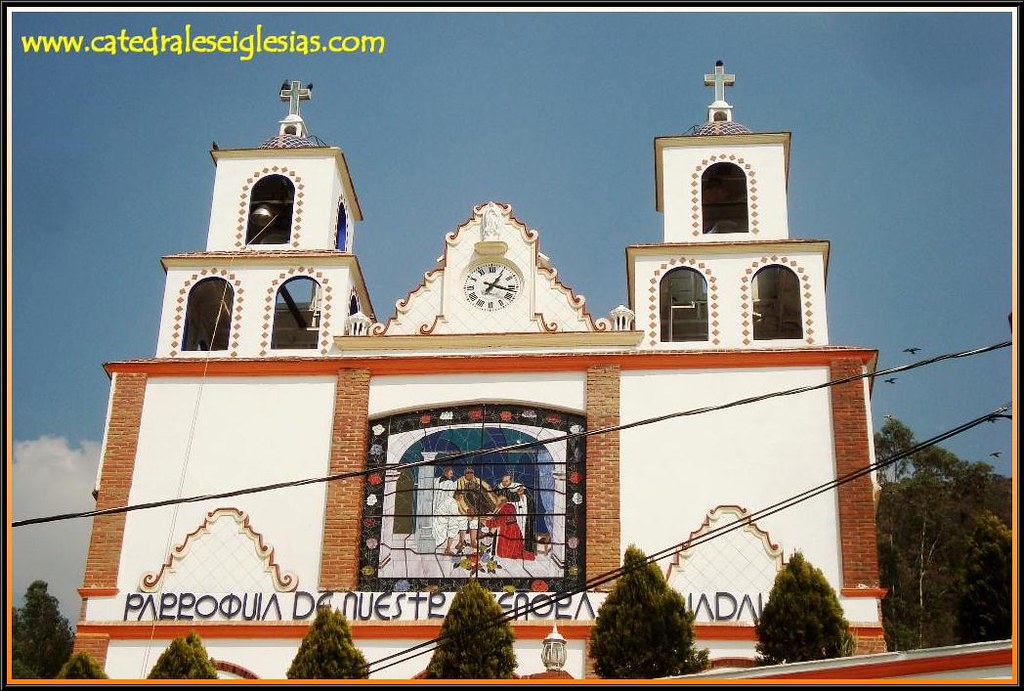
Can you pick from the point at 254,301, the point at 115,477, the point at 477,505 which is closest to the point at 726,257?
the point at 477,505

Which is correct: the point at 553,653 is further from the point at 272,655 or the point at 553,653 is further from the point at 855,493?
the point at 855,493

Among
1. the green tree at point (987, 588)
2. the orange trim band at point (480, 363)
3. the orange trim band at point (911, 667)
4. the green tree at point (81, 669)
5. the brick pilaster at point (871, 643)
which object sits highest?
the orange trim band at point (480, 363)

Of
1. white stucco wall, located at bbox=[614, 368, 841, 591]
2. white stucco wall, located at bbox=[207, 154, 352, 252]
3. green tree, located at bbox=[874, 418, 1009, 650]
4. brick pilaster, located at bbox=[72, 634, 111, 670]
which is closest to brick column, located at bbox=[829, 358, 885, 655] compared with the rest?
white stucco wall, located at bbox=[614, 368, 841, 591]

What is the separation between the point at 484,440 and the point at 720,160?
703 centimetres

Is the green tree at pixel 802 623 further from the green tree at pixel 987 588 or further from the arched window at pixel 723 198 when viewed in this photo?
the arched window at pixel 723 198

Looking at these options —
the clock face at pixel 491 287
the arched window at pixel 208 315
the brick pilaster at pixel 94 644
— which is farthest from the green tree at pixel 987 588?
the arched window at pixel 208 315

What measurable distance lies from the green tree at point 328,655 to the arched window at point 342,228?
950 cm

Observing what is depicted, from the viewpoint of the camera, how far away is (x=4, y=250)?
14.7 meters

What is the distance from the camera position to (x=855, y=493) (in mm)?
20438

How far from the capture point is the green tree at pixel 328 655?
17125 millimetres

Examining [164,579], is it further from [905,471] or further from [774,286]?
[905,471]

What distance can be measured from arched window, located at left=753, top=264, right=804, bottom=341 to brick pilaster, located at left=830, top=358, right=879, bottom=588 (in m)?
1.58

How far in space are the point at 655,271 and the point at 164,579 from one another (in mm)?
9649

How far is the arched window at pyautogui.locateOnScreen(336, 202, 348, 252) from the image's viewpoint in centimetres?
2530
